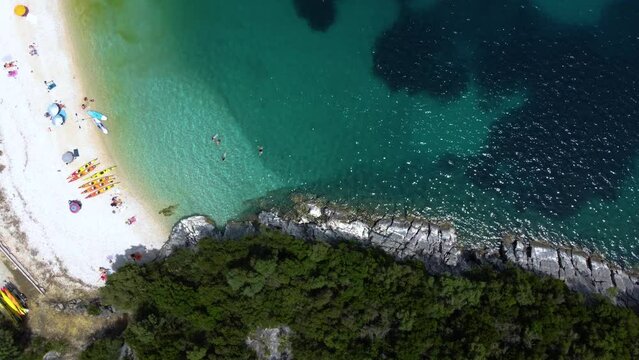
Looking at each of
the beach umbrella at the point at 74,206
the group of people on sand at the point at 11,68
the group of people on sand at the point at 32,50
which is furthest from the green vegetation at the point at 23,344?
the group of people on sand at the point at 32,50

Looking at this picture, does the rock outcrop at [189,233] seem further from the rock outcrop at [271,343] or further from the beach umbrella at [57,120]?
the beach umbrella at [57,120]

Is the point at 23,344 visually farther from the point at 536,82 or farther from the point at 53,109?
the point at 536,82

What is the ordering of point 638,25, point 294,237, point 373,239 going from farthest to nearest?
point 638,25
point 373,239
point 294,237

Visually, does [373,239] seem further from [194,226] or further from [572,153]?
[572,153]

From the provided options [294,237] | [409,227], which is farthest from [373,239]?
[294,237]

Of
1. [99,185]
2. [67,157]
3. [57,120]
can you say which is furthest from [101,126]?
[99,185]

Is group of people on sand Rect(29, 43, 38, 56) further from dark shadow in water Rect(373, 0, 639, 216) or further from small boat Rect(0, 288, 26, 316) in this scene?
dark shadow in water Rect(373, 0, 639, 216)

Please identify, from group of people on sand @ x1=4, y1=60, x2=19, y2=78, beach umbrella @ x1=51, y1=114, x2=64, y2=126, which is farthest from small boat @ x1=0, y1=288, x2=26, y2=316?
group of people on sand @ x1=4, y1=60, x2=19, y2=78
